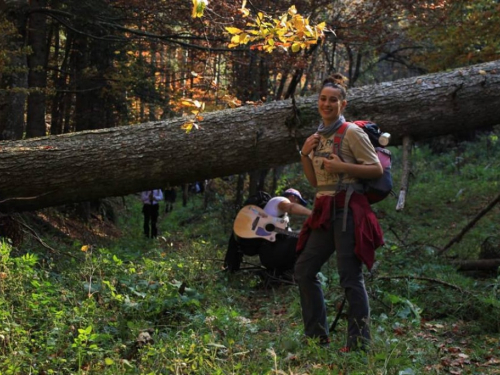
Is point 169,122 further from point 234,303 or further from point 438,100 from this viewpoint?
point 438,100

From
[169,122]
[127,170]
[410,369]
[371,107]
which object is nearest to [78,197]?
[127,170]

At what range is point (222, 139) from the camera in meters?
7.30

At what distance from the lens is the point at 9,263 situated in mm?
5395

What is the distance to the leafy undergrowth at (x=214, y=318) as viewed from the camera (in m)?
3.96

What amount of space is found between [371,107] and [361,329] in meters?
3.76

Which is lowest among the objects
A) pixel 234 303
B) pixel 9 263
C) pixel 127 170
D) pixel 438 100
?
pixel 234 303

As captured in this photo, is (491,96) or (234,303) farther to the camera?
(491,96)

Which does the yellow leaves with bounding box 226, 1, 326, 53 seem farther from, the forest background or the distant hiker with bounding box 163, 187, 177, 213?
the distant hiker with bounding box 163, 187, 177, 213

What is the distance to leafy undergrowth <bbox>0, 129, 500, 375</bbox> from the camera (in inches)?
156

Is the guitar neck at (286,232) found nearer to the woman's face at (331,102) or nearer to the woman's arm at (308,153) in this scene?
the woman's arm at (308,153)

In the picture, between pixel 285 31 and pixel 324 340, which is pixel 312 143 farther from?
pixel 324 340

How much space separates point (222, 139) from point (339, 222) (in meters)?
3.11

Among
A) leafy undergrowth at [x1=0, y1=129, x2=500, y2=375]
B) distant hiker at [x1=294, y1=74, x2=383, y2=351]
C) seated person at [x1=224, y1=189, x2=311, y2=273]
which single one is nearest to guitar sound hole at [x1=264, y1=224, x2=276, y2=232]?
seated person at [x1=224, y1=189, x2=311, y2=273]

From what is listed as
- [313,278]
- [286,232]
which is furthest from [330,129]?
[286,232]
